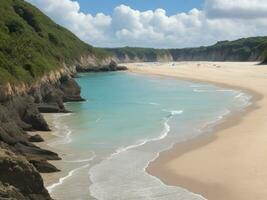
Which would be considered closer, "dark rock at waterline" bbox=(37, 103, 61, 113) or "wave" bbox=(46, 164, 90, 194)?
"wave" bbox=(46, 164, 90, 194)

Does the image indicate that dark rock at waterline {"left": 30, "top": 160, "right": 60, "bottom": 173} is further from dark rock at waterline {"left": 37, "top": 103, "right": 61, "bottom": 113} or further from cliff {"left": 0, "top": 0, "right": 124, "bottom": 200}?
dark rock at waterline {"left": 37, "top": 103, "right": 61, "bottom": 113}

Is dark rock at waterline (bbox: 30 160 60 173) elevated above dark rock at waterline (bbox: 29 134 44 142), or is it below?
above

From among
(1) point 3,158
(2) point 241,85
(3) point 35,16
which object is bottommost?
(2) point 241,85

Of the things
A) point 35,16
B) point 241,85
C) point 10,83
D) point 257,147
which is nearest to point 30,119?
point 10,83

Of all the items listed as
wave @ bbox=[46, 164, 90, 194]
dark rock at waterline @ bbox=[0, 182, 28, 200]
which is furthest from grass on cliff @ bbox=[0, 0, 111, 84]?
dark rock at waterline @ bbox=[0, 182, 28, 200]

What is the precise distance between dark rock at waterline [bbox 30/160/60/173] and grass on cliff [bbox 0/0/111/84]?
12.5m

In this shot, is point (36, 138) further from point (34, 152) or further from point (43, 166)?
point (43, 166)

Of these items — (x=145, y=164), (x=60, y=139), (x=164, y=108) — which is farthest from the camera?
(x=164, y=108)

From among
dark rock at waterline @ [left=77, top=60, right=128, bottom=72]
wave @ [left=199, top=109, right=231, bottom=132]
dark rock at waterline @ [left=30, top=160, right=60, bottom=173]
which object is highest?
dark rock at waterline @ [left=30, top=160, right=60, bottom=173]

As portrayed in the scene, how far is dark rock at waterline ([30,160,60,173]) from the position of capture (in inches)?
760

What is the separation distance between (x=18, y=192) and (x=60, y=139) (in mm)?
15067

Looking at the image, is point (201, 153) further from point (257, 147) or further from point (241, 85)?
point (241, 85)

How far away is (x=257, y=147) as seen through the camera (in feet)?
80.6

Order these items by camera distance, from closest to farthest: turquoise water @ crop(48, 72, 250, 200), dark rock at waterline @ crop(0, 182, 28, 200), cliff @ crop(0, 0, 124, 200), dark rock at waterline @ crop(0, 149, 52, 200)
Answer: dark rock at waterline @ crop(0, 182, 28, 200) → dark rock at waterline @ crop(0, 149, 52, 200) → cliff @ crop(0, 0, 124, 200) → turquoise water @ crop(48, 72, 250, 200)
